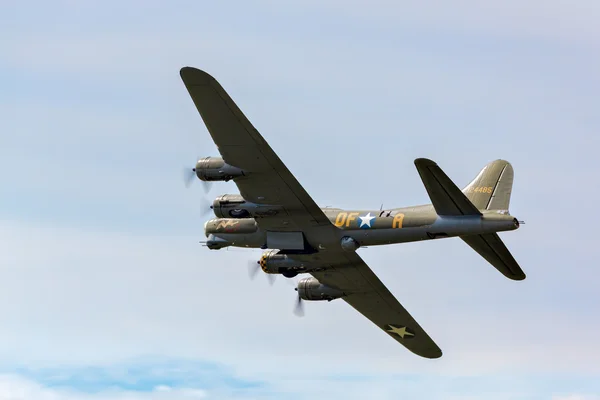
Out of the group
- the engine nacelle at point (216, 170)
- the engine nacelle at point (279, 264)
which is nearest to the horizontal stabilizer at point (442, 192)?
the engine nacelle at point (216, 170)

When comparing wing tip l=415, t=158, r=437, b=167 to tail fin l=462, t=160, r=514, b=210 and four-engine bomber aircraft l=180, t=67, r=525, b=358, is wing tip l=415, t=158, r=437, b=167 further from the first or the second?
tail fin l=462, t=160, r=514, b=210

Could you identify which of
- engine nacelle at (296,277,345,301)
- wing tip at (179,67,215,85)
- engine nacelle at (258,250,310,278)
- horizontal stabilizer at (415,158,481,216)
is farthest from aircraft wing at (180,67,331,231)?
engine nacelle at (296,277,345,301)

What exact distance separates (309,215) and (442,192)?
6994mm

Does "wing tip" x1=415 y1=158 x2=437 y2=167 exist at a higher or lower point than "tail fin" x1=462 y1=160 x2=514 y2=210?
lower

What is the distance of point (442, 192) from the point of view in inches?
2229

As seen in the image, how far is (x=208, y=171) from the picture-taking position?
190ft

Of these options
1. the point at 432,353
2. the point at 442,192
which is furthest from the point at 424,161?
the point at 432,353

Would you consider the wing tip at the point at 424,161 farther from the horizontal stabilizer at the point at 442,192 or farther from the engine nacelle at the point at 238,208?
the engine nacelle at the point at 238,208

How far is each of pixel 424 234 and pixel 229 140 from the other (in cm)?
1030

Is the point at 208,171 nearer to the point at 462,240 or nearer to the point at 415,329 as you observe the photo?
the point at 462,240

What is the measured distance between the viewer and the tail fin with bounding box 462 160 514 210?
60.6m

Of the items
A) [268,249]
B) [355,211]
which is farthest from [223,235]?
[355,211]

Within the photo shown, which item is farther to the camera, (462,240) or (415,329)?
(415,329)

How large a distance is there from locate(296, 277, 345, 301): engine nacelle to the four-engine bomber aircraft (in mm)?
704
